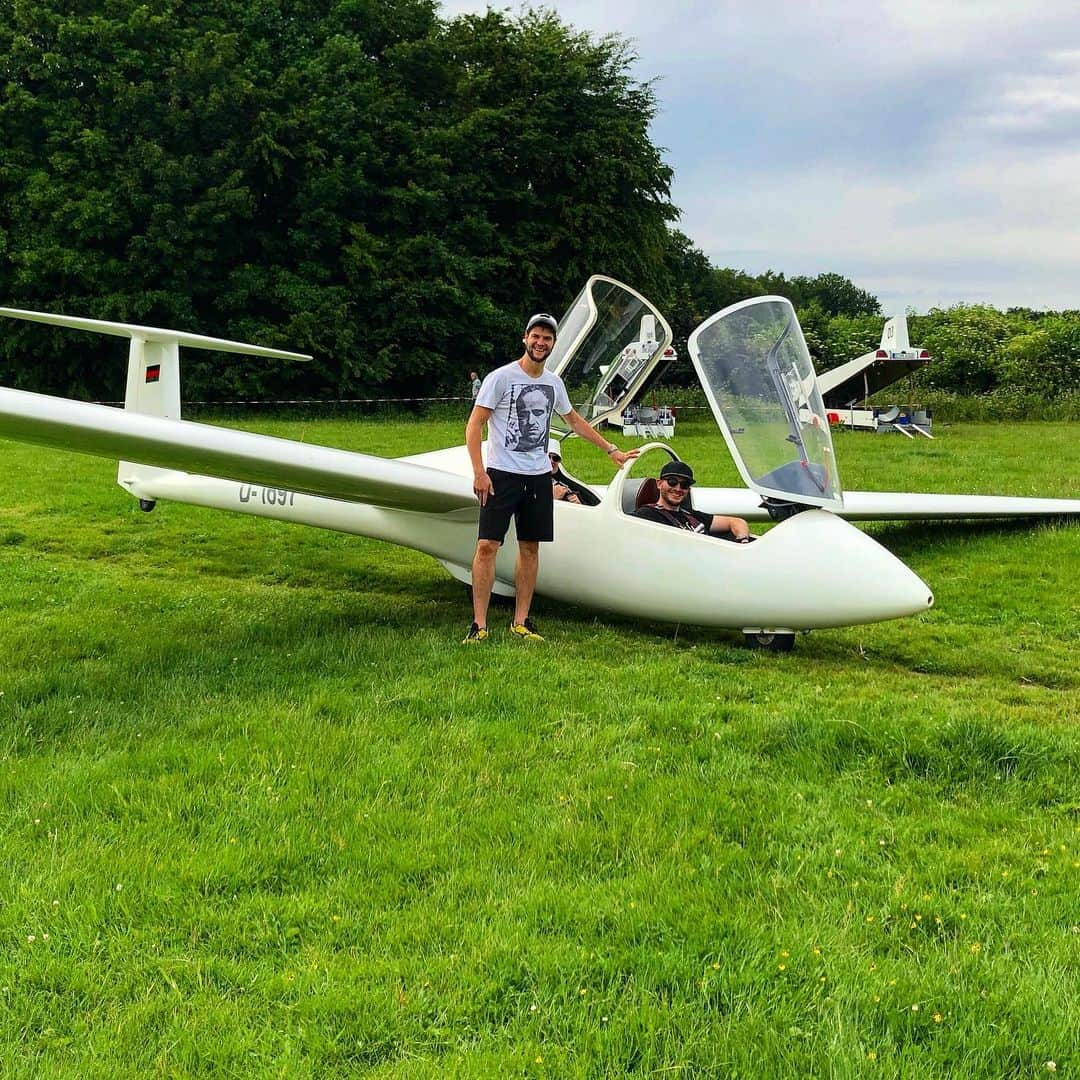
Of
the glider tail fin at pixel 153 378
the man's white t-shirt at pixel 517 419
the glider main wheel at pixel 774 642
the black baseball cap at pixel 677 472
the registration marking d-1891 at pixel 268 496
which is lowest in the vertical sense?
the glider main wheel at pixel 774 642

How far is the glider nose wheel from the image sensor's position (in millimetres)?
5325

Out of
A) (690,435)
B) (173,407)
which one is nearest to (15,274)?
(690,435)

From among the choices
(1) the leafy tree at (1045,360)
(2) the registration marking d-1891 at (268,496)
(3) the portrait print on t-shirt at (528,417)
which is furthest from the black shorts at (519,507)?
(1) the leafy tree at (1045,360)

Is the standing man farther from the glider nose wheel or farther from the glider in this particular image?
the glider nose wheel

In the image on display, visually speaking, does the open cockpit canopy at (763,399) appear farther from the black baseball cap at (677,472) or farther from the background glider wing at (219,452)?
the background glider wing at (219,452)

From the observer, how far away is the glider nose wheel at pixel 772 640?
533 centimetres

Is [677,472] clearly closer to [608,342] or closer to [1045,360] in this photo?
[608,342]

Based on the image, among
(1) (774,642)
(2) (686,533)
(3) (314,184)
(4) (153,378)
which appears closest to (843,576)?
(1) (774,642)

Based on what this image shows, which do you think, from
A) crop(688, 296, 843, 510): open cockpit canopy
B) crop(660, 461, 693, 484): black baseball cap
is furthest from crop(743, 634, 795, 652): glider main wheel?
crop(660, 461, 693, 484): black baseball cap

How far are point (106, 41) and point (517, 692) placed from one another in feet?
93.4

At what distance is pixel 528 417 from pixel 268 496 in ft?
8.98

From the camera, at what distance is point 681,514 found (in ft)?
18.8

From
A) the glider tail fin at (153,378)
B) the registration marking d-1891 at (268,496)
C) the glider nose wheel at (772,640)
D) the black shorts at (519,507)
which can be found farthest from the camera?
the glider tail fin at (153,378)

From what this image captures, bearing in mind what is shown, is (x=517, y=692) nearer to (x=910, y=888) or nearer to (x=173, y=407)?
(x=910, y=888)
